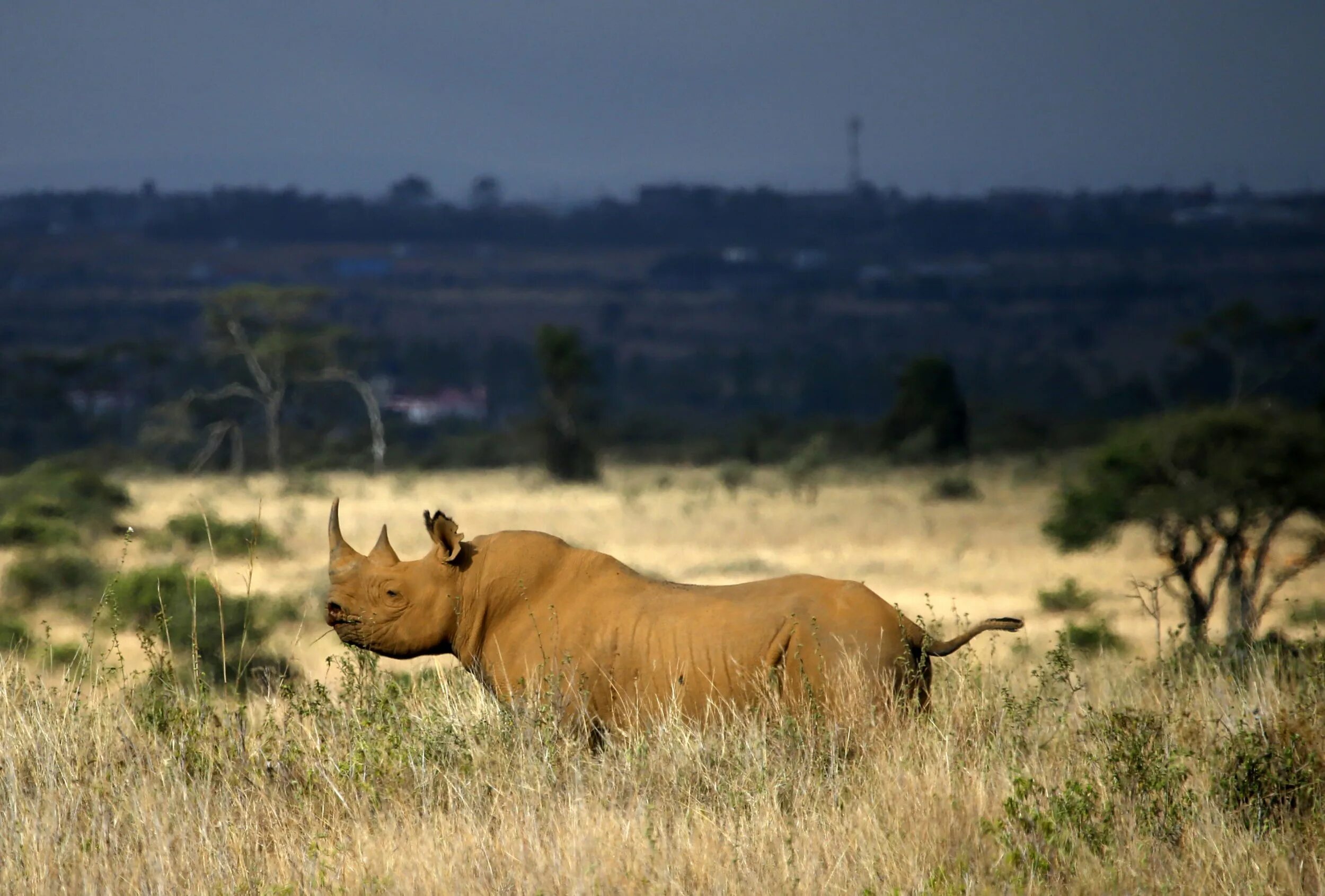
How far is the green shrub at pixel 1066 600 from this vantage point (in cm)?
2319

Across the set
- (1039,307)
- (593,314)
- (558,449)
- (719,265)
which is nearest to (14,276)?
(593,314)

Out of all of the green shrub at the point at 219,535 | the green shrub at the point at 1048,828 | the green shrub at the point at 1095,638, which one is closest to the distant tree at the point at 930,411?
the green shrub at the point at 219,535

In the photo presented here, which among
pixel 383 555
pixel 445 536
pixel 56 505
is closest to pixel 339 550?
pixel 383 555

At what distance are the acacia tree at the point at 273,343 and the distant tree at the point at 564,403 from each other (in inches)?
204

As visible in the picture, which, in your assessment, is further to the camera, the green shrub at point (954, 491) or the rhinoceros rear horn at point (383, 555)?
the green shrub at point (954, 491)

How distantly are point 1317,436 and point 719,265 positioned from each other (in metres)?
136

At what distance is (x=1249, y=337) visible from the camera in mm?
60125

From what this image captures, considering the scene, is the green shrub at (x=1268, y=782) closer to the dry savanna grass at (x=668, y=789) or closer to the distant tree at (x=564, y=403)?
the dry savanna grass at (x=668, y=789)

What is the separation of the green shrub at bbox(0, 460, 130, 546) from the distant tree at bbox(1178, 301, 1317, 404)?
35.2 meters

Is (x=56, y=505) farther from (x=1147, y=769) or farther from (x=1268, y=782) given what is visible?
(x=1268, y=782)

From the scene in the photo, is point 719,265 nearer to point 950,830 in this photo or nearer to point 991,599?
point 991,599

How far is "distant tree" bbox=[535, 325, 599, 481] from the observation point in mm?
50094

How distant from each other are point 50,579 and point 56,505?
7714 millimetres

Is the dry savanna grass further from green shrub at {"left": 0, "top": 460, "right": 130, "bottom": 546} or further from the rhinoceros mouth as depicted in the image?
green shrub at {"left": 0, "top": 460, "right": 130, "bottom": 546}
